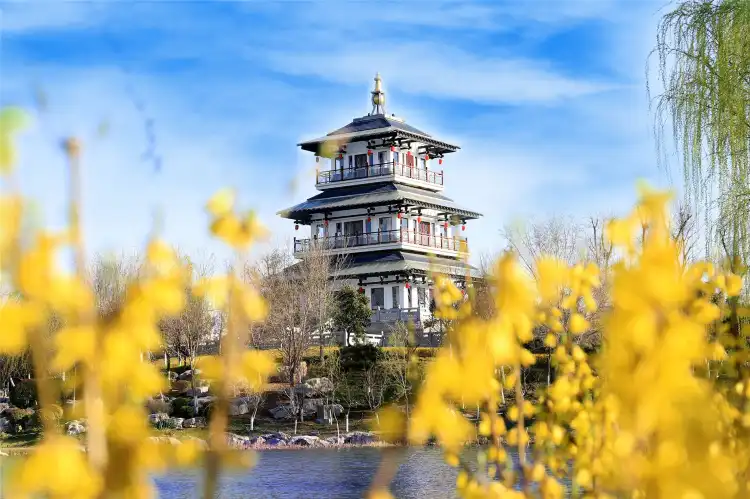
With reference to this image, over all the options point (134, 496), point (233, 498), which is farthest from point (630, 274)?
point (233, 498)

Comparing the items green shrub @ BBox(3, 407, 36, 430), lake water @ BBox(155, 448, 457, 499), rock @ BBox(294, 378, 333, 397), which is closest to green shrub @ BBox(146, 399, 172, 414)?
green shrub @ BBox(3, 407, 36, 430)

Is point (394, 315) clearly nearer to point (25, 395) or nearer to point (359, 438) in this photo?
point (359, 438)

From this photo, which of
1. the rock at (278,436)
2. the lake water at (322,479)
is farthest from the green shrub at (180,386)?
the lake water at (322,479)

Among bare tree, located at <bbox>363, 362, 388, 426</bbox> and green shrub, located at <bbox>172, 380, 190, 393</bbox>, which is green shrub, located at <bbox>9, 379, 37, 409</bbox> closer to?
green shrub, located at <bbox>172, 380, 190, 393</bbox>

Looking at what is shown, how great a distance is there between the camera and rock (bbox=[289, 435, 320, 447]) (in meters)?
22.7

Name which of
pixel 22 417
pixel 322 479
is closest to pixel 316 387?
pixel 22 417

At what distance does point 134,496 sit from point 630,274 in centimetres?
72

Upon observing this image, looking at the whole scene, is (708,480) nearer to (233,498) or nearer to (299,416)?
(233,498)

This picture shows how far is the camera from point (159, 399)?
2656 centimetres

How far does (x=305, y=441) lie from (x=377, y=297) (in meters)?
14.0

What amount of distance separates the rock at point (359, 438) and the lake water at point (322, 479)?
1.75 metres

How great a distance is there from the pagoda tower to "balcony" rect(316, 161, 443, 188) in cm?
4

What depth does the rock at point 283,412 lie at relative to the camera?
26000 mm

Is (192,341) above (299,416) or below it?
above
